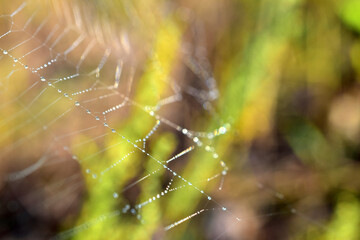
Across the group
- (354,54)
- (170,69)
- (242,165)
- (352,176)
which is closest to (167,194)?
(242,165)

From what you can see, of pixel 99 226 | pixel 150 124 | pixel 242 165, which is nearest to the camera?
pixel 99 226

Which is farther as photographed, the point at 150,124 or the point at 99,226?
the point at 150,124

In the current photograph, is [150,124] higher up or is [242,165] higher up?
[150,124]

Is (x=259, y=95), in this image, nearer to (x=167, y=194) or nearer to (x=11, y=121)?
(x=167, y=194)

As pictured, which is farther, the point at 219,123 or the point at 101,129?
the point at 219,123
